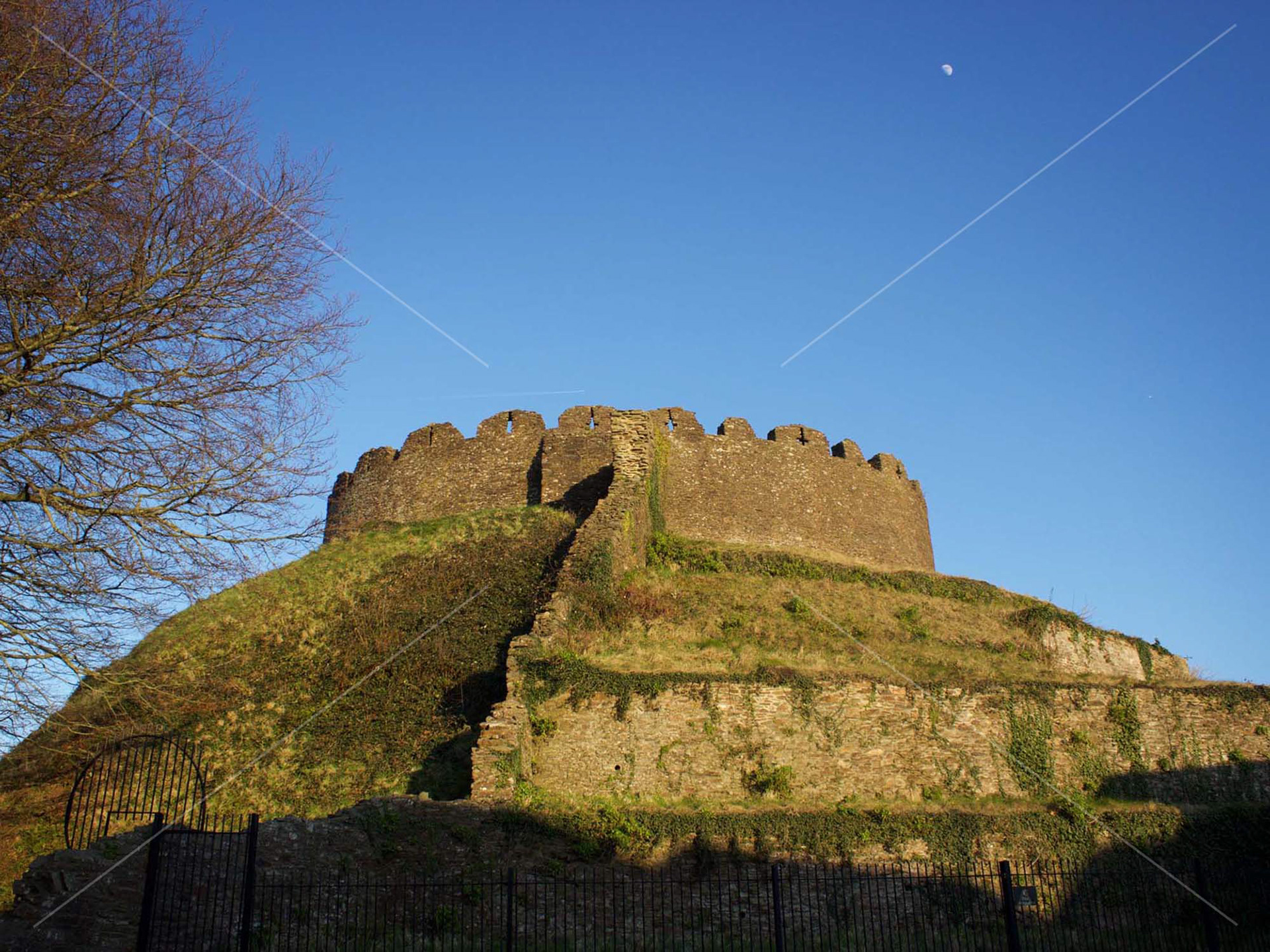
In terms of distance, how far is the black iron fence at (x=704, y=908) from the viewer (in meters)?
12.4

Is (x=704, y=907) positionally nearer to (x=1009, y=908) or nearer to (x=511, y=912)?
(x=511, y=912)

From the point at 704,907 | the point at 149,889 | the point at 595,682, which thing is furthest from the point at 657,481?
the point at 149,889

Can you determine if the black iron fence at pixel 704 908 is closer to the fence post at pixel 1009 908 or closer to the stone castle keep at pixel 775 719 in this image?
the fence post at pixel 1009 908

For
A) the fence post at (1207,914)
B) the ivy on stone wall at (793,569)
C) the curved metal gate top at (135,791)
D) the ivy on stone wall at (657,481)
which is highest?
the ivy on stone wall at (657,481)

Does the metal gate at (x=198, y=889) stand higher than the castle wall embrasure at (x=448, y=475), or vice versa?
the castle wall embrasure at (x=448, y=475)

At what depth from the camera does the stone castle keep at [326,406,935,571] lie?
3100 cm

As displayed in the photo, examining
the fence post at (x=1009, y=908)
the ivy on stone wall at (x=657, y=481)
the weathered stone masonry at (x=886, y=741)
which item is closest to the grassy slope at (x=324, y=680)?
the ivy on stone wall at (x=657, y=481)

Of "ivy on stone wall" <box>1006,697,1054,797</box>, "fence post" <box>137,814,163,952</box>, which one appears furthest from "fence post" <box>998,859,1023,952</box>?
"fence post" <box>137,814,163,952</box>

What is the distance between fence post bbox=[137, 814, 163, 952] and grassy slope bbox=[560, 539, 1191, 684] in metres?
7.96

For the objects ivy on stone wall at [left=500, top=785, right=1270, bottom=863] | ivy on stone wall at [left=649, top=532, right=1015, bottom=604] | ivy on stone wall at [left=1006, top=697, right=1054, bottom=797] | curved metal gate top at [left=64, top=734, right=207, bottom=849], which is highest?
ivy on stone wall at [left=649, top=532, right=1015, bottom=604]

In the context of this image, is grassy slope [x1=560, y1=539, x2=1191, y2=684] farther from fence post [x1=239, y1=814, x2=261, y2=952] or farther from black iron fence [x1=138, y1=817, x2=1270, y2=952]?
fence post [x1=239, y1=814, x2=261, y2=952]

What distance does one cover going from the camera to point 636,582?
24.2m

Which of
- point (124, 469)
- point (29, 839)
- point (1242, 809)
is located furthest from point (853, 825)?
point (29, 839)

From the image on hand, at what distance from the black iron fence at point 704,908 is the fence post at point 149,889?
19 mm
